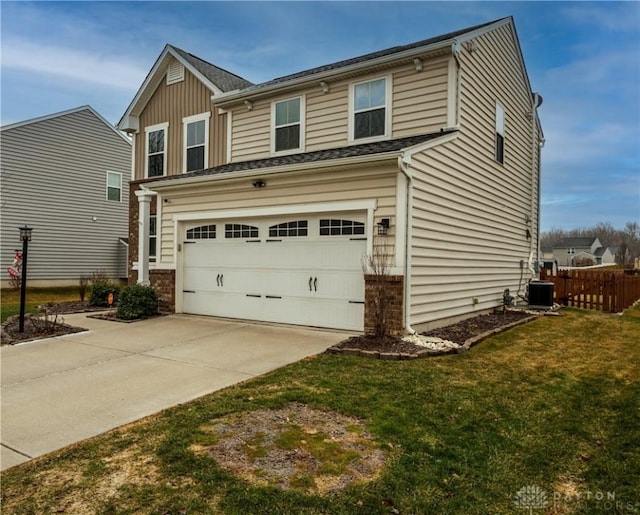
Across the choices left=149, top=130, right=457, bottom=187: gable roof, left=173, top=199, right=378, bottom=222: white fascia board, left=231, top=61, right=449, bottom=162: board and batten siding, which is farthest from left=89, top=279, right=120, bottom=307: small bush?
left=231, top=61, right=449, bottom=162: board and batten siding

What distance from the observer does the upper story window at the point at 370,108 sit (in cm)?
1009

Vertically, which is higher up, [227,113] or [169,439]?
[227,113]

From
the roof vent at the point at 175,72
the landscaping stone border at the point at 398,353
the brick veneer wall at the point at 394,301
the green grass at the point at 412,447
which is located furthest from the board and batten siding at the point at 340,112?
the green grass at the point at 412,447

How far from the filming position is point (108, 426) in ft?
13.8

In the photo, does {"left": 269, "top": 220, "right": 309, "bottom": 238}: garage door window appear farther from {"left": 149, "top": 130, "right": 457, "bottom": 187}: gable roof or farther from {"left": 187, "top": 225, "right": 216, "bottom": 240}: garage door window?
{"left": 187, "top": 225, "right": 216, "bottom": 240}: garage door window

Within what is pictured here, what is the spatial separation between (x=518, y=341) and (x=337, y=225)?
13.0 feet

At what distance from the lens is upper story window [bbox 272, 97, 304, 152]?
1141cm

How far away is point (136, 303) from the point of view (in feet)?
34.1

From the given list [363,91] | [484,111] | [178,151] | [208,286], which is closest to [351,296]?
[208,286]

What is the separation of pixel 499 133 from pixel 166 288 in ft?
32.1

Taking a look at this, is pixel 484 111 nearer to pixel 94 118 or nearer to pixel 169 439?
pixel 169 439

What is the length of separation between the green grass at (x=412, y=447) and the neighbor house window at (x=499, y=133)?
7479 mm

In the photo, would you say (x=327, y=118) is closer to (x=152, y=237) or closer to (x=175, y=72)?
(x=175, y=72)

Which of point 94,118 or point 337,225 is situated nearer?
point 337,225
